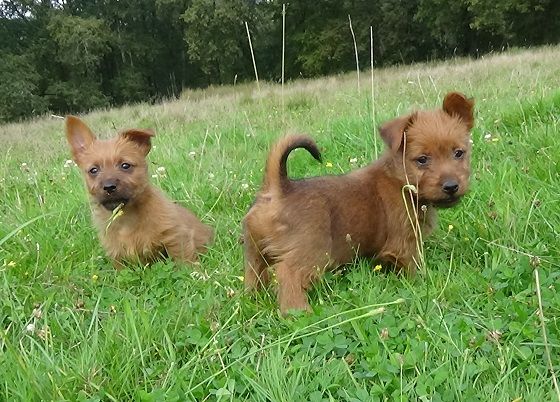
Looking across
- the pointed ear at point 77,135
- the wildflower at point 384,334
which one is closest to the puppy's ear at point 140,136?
the pointed ear at point 77,135

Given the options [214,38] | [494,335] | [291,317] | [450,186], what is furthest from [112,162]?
[214,38]

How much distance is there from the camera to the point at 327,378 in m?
2.26

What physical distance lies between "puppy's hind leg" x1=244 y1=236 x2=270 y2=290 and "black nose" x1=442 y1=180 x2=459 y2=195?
39.5 inches

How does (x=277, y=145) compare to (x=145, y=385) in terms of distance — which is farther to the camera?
(x=277, y=145)

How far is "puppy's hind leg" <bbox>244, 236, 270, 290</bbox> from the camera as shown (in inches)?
124

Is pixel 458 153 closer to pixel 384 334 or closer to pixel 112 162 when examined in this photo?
pixel 384 334

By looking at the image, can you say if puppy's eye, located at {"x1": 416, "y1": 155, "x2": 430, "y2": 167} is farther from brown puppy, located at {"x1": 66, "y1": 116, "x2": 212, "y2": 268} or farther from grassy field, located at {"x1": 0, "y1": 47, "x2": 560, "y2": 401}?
brown puppy, located at {"x1": 66, "y1": 116, "x2": 212, "y2": 268}

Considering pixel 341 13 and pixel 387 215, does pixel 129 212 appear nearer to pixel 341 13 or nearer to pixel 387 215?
pixel 387 215

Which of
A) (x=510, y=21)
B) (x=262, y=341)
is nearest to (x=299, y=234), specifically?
(x=262, y=341)

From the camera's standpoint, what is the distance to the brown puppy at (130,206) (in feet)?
13.0

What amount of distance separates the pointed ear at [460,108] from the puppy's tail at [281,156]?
0.84m

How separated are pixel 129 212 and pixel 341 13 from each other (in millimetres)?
35598

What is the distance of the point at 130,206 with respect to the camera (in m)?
4.19

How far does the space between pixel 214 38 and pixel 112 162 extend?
1201 inches
